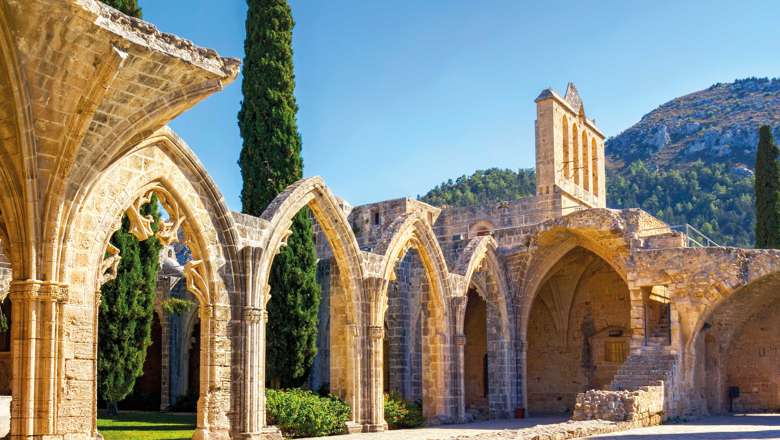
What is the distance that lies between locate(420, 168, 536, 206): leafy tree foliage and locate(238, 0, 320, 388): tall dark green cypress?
38791 mm

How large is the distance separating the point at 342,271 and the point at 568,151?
40.2 feet

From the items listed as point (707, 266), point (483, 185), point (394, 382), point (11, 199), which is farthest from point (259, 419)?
point (483, 185)

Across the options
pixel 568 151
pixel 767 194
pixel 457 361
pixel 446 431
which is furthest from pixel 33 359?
pixel 767 194

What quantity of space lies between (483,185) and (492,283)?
138 ft

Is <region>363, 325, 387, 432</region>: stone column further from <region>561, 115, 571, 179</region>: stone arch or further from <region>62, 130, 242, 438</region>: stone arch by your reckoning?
<region>561, 115, 571, 179</region>: stone arch

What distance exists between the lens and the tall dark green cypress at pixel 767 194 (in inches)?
915

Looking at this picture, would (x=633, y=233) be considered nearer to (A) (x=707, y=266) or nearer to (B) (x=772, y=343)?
(A) (x=707, y=266)

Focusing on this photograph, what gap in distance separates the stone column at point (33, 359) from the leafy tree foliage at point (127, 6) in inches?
232

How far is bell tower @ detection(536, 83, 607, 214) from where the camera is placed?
24797 mm

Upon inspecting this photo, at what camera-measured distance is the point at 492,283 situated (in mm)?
20031

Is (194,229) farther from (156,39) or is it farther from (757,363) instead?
(757,363)

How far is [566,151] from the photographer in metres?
25.9

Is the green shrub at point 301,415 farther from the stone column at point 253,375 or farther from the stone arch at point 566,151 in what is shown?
the stone arch at point 566,151

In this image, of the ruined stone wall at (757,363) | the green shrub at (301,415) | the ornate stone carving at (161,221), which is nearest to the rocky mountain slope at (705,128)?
the ruined stone wall at (757,363)
